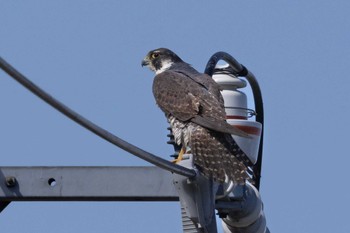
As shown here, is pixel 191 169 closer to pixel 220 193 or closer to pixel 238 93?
pixel 220 193

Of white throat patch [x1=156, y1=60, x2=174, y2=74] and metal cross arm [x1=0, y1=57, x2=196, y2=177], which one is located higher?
metal cross arm [x1=0, y1=57, x2=196, y2=177]

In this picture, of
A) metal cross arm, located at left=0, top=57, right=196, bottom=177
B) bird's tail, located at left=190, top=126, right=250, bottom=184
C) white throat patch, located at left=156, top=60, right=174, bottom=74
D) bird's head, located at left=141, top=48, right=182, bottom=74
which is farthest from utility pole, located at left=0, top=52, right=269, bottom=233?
bird's head, located at left=141, top=48, right=182, bottom=74

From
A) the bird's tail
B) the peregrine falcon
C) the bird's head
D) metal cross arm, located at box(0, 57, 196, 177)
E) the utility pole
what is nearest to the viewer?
metal cross arm, located at box(0, 57, 196, 177)

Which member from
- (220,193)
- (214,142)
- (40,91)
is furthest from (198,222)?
(40,91)

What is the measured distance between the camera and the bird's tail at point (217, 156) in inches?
Result: 240

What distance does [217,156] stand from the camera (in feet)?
21.2

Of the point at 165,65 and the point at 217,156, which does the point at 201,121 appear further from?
the point at 165,65

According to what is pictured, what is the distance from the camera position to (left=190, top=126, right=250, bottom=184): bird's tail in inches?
240

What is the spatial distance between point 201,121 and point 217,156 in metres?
0.47

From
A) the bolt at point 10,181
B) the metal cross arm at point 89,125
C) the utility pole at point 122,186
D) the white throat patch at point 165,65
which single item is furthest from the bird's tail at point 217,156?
the white throat patch at point 165,65

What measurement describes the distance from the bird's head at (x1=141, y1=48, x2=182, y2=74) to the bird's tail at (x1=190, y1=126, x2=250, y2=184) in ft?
Result: 5.69

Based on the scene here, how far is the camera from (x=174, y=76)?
7793 mm

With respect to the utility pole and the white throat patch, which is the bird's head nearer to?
the white throat patch

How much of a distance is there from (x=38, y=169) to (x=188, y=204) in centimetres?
75
